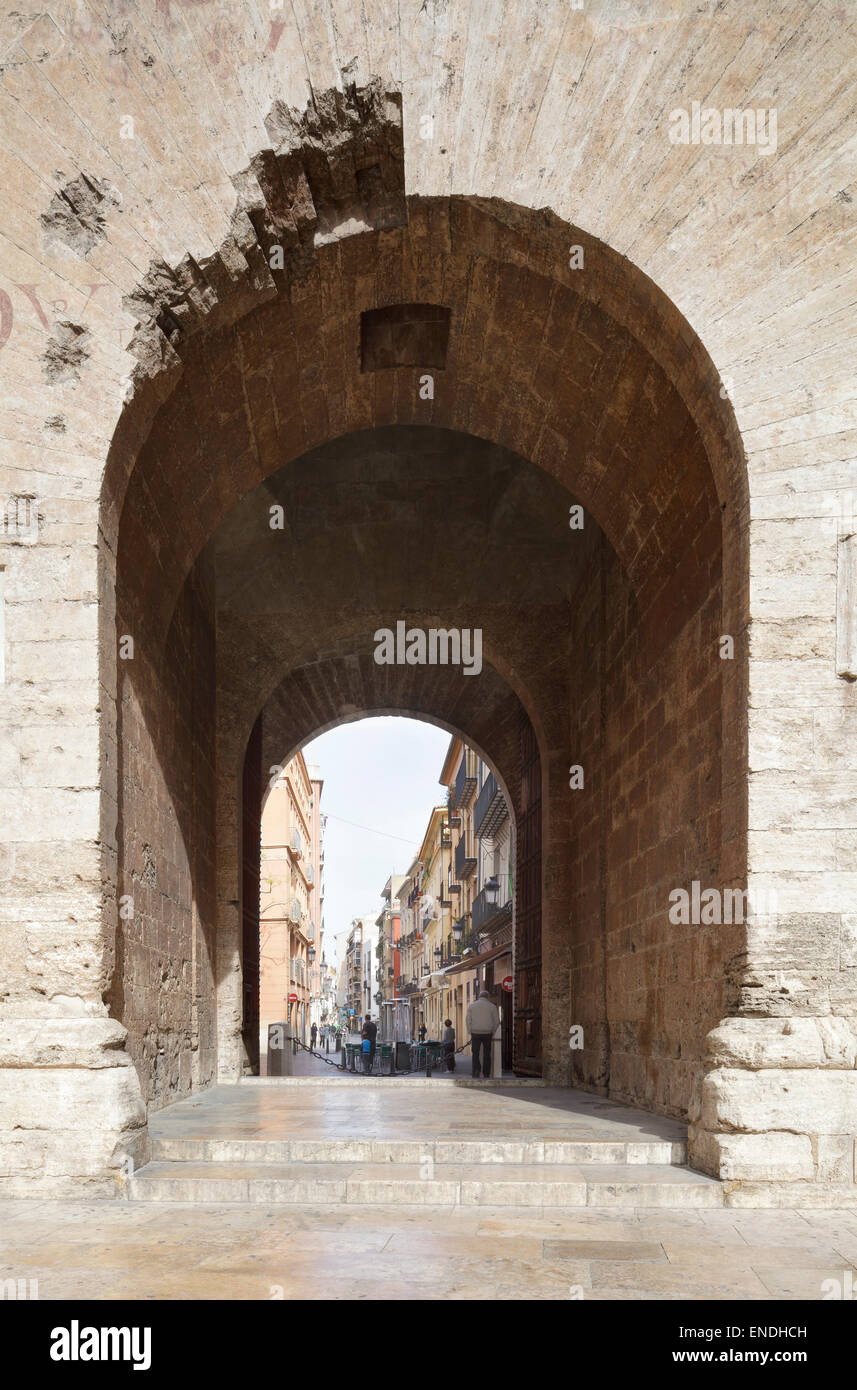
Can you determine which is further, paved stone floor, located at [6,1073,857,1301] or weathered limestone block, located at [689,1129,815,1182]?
weathered limestone block, located at [689,1129,815,1182]

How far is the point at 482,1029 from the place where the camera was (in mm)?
13312

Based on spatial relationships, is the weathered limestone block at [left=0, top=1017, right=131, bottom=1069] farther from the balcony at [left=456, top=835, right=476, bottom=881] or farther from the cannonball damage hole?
the balcony at [left=456, top=835, right=476, bottom=881]

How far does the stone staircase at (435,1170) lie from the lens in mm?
5055

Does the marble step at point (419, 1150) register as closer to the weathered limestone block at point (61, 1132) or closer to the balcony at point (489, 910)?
the weathered limestone block at point (61, 1132)

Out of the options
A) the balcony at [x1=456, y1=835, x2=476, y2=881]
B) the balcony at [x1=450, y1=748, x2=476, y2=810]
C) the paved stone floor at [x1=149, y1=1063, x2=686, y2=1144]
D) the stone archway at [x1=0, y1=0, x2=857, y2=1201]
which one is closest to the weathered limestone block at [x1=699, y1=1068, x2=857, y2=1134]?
the stone archway at [x1=0, y1=0, x2=857, y2=1201]

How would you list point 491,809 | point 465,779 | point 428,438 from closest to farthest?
point 428,438, point 491,809, point 465,779

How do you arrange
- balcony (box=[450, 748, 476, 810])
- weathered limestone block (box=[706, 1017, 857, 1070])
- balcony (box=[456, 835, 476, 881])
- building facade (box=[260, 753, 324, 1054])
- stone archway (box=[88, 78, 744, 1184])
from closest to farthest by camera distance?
weathered limestone block (box=[706, 1017, 857, 1070]) < stone archway (box=[88, 78, 744, 1184]) < building facade (box=[260, 753, 324, 1054]) < balcony (box=[450, 748, 476, 810]) < balcony (box=[456, 835, 476, 881])

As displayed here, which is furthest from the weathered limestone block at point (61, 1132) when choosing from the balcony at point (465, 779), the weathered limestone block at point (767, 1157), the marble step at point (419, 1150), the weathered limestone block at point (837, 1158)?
the balcony at point (465, 779)

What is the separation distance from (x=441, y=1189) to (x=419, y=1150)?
76cm

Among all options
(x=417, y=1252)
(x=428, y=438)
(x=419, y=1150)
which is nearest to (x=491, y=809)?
(x=428, y=438)

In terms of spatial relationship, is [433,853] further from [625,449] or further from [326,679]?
[625,449]

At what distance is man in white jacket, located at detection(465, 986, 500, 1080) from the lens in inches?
524

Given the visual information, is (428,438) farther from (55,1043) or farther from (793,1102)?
(793,1102)

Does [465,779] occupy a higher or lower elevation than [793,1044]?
higher
